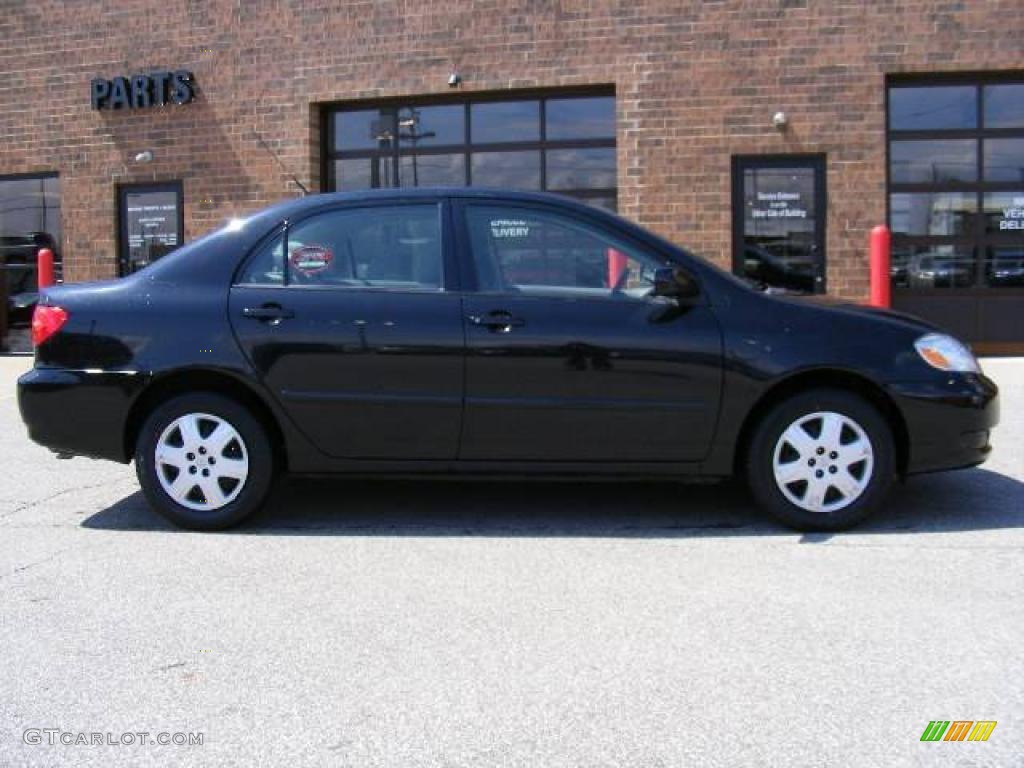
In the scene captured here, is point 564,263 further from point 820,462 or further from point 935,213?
point 935,213

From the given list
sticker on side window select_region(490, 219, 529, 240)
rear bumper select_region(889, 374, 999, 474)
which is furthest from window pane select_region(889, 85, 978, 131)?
sticker on side window select_region(490, 219, 529, 240)

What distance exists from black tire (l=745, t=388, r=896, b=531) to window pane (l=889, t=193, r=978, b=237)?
801 cm

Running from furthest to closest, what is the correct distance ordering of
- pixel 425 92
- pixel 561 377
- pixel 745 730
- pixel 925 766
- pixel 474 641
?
1. pixel 425 92
2. pixel 561 377
3. pixel 474 641
4. pixel 745 730
5. pixel 925 766

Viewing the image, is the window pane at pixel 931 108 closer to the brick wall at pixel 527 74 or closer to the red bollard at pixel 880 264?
the brick wall at pixel 527 74

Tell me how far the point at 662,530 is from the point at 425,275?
5.72 ft

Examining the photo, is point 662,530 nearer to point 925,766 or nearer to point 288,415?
point 288,415

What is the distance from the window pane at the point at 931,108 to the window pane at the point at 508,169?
14.2 feet

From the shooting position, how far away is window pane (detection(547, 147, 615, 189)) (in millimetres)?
12523

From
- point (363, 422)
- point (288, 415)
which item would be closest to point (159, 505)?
point (288, 415)

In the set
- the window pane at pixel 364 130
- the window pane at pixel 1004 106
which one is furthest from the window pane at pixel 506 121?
the window pane at pixel 1004 106

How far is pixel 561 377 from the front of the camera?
4.85 m

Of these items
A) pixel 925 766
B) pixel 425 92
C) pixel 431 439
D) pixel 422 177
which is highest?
pixel 425 92

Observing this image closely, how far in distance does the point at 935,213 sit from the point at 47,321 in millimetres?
10331

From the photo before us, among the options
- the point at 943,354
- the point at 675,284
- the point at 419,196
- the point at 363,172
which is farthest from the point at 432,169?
the point at 943,354
